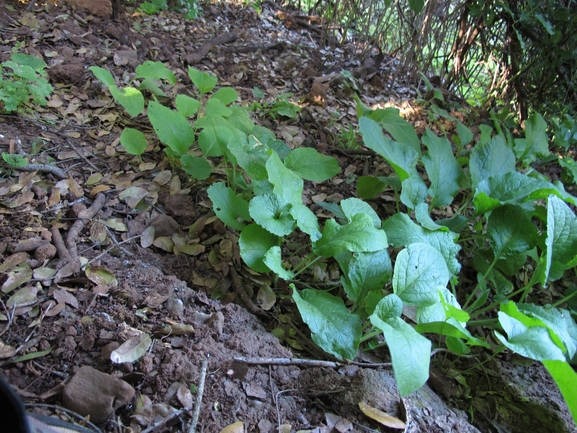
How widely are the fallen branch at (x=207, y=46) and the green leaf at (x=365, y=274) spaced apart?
1.97 m

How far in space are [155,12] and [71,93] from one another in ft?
4.04

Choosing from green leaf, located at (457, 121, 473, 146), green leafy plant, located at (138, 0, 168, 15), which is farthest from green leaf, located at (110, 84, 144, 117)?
green leaf, located at (457, 121, 473, 146)

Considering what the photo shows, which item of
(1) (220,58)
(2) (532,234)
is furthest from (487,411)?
(1) (220,58)

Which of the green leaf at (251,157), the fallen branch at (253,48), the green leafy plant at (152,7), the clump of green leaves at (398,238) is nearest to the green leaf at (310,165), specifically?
the clump of green leaves at (398,238)

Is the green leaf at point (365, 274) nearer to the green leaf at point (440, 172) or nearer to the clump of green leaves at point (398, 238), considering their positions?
the clump of green leaves at point (398, 238)

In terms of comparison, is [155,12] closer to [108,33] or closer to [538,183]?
[108,33]

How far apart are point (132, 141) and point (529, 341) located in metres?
1.70

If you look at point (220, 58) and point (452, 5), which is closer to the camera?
point (220, 58)

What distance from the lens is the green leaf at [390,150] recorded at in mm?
1760

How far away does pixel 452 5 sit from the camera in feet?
10.4

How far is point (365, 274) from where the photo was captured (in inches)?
58.3

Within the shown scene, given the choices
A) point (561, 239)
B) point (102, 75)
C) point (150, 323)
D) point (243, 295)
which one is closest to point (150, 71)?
point (102, 75)

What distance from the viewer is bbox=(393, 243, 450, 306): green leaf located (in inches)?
53.0

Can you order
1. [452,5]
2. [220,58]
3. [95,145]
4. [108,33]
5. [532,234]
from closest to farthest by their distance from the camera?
[532,234] < [95,145] < [108,33] < [220,58] < [452,5]
